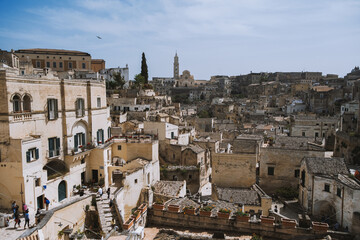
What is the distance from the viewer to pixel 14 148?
16.9m

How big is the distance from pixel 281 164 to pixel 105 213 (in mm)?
17291

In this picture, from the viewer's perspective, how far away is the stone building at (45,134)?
1698cm

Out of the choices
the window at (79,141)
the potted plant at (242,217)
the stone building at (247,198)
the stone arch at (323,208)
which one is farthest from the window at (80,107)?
the stone arch at (323,208)

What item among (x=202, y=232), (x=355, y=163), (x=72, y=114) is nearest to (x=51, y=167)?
(x=72, y=114)

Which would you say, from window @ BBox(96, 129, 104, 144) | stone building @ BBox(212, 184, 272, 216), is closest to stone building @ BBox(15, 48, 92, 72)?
window @ BBox(96, 129, 104, 144)

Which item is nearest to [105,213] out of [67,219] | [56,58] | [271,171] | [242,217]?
[67,219]

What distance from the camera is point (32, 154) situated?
18.0m

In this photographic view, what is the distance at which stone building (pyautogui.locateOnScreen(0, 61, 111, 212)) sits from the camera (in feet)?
55.7

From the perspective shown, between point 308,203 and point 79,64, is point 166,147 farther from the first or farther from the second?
point 79,64

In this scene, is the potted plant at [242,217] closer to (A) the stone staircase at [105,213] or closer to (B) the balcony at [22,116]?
(A) the stone staircase at [105,213]

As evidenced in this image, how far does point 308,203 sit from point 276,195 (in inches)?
171

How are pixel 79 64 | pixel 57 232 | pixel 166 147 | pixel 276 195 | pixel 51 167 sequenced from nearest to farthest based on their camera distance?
pixel 57 232 < pixel 51 167 < pixel 276 195 < pixel 166 147 < pixel 79 64

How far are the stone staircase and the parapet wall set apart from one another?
344 centimetres

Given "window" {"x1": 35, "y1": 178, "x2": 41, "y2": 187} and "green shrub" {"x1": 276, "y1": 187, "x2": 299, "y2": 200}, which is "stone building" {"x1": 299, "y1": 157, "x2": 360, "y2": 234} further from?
"window" {"x1": 35, "y1": 178, "x2": 41, "y2": 187}
